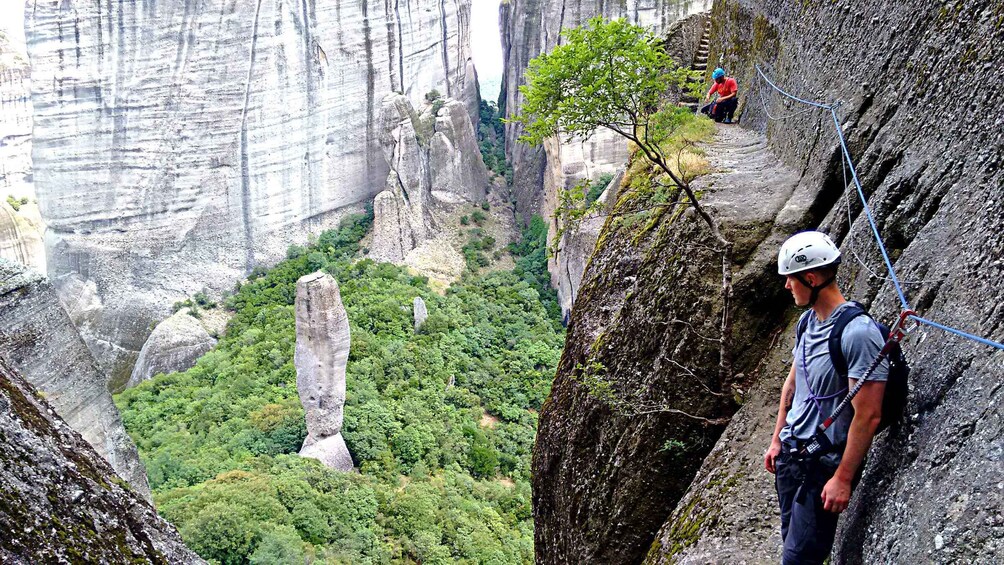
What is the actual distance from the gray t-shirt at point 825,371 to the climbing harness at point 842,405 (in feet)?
0.07

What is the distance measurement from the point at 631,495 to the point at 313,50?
30.4 metres

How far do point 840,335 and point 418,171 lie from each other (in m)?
30.8

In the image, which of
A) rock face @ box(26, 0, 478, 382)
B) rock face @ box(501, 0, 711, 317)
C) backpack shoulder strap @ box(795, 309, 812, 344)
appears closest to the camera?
backpack shoulder strap @ box(795, 309, 812, 344)

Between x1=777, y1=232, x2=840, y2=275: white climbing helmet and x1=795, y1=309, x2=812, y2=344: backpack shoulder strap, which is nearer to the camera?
x1=777, y1=232, x2=840, y2=275: white climbing helmet

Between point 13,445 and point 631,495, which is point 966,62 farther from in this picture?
point 13,445

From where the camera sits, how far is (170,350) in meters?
24.8

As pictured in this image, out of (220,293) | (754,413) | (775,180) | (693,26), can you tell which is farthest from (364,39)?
(754,413)

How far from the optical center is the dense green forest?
1385 centimetres

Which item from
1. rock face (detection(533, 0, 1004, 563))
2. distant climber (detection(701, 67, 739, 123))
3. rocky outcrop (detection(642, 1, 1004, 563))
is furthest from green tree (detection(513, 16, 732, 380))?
distant climber (detection(701, 67, 739, 123))

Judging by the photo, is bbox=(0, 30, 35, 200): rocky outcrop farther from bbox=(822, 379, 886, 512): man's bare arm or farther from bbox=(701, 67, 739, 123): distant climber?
bbox=(822, 379, 886, 512): man's bare arm

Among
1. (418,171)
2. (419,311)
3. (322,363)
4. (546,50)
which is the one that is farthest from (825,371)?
(546,50)

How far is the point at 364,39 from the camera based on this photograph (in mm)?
32812

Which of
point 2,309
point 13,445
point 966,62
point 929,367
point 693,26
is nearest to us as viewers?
point 929,367

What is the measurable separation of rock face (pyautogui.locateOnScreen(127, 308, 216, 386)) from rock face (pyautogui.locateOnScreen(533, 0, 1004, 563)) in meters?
20.9
